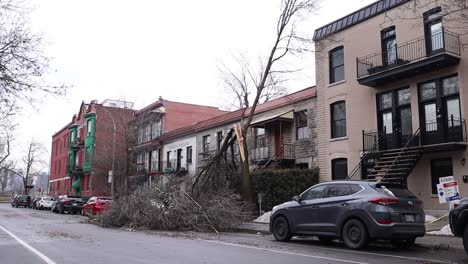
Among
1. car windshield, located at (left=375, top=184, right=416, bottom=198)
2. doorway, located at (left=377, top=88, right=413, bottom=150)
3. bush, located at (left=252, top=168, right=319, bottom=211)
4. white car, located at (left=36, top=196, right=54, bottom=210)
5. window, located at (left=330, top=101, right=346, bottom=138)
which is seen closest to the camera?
car windshield, located at (left=375, top=184, right=416, bottom=198)

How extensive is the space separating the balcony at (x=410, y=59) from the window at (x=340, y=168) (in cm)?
425

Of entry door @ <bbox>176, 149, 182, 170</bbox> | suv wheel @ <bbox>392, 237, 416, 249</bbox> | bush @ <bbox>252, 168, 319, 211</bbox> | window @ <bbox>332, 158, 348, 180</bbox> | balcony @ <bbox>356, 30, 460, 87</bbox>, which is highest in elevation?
balcony @ <bbox>356, 30, 460, 87</bbox>

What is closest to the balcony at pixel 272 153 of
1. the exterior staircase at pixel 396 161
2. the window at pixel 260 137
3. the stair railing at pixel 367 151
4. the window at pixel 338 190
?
the window at pixel 260 137

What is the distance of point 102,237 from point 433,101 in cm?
1474

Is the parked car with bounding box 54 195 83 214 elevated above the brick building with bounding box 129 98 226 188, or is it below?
below

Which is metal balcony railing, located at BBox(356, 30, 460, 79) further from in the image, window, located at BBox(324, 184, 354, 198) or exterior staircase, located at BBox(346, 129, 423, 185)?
window, located at BBox(324, 184, 354, 198)

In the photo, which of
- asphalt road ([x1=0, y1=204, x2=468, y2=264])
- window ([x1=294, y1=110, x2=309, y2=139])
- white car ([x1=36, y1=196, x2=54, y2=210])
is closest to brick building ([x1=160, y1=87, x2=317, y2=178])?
window ([x1=294, y1=110, x2=309, y2=139])

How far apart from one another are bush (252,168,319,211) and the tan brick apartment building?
1.04 metres

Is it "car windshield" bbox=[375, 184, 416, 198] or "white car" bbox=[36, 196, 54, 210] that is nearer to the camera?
"car windshield" bbox=[375, 184, 416, 198]

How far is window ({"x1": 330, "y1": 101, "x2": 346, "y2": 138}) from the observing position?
25.0m

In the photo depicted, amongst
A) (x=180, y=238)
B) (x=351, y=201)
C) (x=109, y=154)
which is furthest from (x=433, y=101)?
(x=109, y=154)

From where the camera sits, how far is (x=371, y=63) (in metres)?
23.1

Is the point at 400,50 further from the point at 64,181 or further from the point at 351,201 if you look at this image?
the point at 64,181

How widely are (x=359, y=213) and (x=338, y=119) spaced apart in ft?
45.9
